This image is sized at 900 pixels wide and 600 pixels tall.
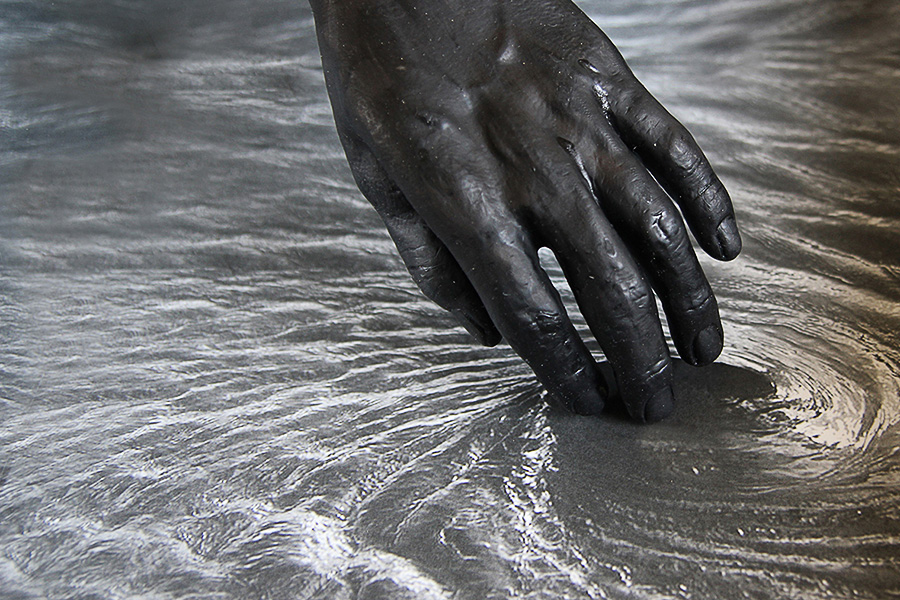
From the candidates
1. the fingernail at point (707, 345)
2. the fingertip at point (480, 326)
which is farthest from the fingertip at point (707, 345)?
Result: the fingertip at point (480, 326)

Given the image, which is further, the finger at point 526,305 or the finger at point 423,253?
the finger at point 423,253

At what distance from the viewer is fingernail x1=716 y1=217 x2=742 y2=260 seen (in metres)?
0.91

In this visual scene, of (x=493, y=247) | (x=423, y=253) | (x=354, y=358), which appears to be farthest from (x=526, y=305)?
(x=354, y=358)

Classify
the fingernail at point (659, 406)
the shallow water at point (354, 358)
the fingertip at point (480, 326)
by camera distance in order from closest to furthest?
the shallow water at point (354, 358) < the fingernail at point (659, 406) < the fingertip at point (480, 326)

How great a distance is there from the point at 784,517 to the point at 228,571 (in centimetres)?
53

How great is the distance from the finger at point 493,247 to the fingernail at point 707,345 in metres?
0.12

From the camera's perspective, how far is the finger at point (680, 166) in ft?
2.95

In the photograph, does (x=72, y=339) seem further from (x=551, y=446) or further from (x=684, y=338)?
(x=684, y=338)

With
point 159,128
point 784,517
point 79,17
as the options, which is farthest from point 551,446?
point 79,17

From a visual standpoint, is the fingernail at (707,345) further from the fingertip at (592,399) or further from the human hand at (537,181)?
the fingertip at (592,399)

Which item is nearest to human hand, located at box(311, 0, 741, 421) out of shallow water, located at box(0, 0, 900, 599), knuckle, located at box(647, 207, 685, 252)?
knuckle, located at box(647, 207, 685, 252)

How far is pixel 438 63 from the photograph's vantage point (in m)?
0.95

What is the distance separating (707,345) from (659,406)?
0.09 m

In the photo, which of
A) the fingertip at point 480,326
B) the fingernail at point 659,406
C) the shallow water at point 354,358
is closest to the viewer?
the shallow water at point 354,358
